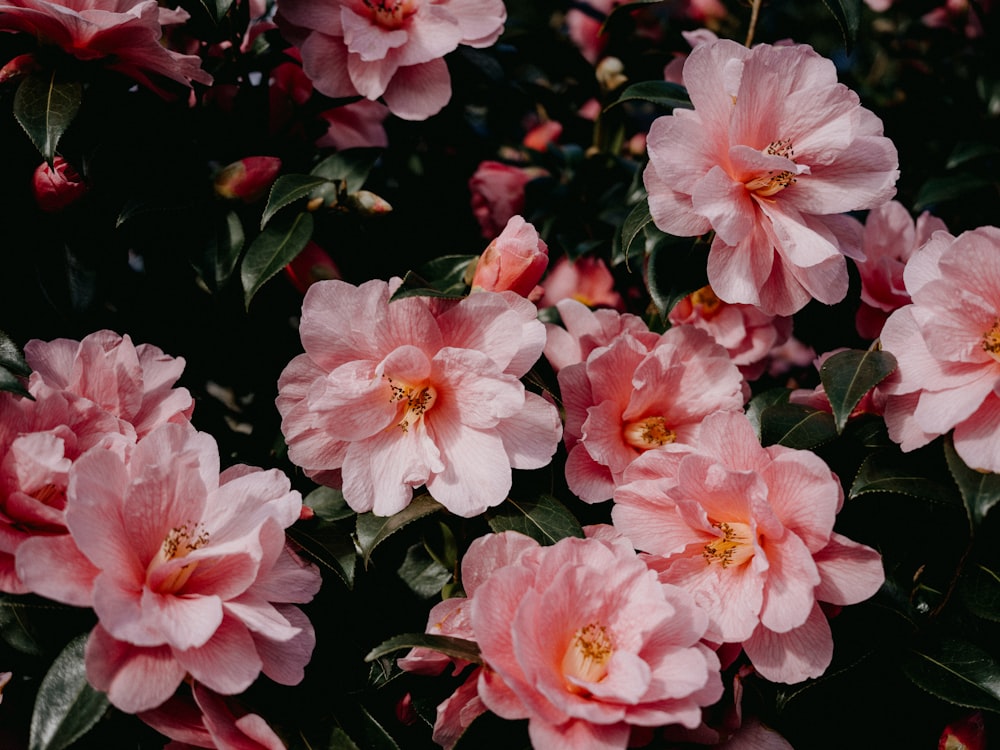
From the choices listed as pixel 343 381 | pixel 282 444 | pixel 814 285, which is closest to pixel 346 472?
pixel 343 381

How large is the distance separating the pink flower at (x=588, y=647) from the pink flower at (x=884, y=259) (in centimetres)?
48

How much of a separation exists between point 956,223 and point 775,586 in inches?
34.3

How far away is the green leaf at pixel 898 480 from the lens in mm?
857

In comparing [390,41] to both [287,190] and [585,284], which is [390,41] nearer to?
[287,190]

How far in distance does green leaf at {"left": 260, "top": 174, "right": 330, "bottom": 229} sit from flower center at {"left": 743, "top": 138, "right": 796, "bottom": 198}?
0.47m

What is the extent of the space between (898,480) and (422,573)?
480 mm

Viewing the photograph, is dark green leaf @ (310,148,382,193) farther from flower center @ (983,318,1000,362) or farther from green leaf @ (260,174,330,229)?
flower center @ (983,318,1000,362)

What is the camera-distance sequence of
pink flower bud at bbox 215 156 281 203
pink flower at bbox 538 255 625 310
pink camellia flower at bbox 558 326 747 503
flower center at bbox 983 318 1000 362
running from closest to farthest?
flower center at bbox 983 318 1000 362
pink camellia flower at bbox 558 326 747 503
pink flower bud at bbox 215 156 281 203
pink flower at bbox 538 255 625 310

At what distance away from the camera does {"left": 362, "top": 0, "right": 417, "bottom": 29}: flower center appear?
1.14 meters

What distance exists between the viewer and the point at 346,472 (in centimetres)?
90

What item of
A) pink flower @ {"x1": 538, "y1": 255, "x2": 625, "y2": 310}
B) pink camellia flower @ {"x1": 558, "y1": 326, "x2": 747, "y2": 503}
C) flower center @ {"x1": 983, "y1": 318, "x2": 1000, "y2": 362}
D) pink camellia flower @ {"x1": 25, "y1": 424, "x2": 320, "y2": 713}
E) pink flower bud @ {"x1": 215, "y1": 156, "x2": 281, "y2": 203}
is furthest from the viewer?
pink flower @ {"x1": 538, "y1": 255, "x2": 625, "y2": 310}

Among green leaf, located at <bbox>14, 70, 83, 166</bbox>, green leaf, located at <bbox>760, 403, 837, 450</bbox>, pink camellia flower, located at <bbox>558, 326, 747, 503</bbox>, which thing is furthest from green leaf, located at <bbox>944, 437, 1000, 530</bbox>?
green leaf, located at <bbox>14, 70, 83, 166</bbox>

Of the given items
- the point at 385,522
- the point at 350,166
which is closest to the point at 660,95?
the point at 350,166

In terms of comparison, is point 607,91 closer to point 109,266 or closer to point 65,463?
point 109,266
